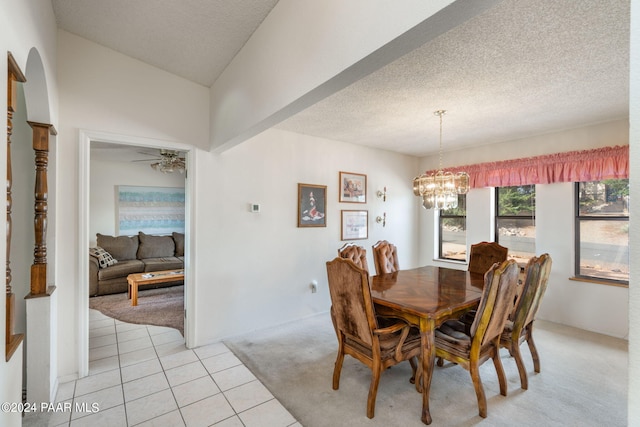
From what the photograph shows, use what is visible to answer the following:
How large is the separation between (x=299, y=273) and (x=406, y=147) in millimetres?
2595

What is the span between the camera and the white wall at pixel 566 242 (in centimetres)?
333

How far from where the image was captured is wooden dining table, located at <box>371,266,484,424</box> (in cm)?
203

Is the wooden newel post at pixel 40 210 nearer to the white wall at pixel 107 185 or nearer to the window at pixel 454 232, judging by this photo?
the white wall at pixel 107 185

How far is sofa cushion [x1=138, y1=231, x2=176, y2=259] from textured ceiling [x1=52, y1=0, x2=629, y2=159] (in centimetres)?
418

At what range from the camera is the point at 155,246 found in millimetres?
6000

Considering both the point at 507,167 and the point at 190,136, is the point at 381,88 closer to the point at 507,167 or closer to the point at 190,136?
the point at 190,136

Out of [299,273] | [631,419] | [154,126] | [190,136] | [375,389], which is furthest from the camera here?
[299,273]

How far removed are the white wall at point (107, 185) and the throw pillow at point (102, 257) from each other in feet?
2.51

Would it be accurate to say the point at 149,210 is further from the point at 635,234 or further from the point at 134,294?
the point at 635,234

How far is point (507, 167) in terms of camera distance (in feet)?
13.4

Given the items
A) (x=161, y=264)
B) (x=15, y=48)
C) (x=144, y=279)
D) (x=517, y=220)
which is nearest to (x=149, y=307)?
(x=144, y=279)

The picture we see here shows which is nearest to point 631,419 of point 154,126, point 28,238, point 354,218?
point 28,238

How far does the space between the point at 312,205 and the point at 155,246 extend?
12.9 feet

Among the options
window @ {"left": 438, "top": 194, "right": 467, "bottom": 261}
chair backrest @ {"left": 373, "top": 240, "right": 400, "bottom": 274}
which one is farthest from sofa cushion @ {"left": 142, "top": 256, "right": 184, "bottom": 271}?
window @ {"left": 438, "top": 194, "right": 467, "bottom": 261}
